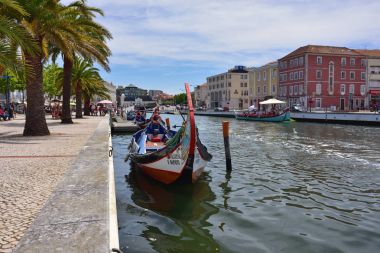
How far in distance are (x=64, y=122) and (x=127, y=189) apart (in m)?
22.7

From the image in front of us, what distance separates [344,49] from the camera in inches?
3371

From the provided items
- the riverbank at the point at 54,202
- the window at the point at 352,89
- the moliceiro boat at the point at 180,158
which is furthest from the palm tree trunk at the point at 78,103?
the window at the point at 352,89

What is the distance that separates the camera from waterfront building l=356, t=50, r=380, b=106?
84.2 m

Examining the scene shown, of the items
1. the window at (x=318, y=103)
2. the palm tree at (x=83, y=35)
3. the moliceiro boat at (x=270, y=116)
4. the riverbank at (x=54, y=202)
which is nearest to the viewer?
the riverbank at (x=54, y=202)

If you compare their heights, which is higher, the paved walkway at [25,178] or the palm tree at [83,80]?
the palm tree at [83,80]

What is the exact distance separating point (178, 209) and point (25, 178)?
152 inches

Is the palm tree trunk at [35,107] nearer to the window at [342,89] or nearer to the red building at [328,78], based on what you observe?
the red building at [328,78]

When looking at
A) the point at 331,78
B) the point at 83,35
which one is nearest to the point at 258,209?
the point at 83,35

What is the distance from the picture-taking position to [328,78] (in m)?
82.3

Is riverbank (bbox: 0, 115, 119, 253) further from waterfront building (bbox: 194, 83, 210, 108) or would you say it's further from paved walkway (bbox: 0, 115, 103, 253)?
waterfront building (bbox: 194, 83, 210, 108)

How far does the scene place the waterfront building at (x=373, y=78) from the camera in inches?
3317

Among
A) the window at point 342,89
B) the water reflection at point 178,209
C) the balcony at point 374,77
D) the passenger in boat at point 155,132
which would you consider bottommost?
the water reflection at point 178,209

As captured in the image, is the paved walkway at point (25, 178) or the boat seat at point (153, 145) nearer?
the paved walkway at point (25, 178)

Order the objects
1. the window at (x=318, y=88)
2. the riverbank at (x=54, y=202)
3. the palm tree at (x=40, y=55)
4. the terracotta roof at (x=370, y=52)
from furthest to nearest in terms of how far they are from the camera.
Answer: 1. the terracotta roof at (x=370, y=52)
2. the window at (x=318, y=88)
3. the palm tree at (x=40, y=55)
4. the riverbank at (x=54, y=202)
